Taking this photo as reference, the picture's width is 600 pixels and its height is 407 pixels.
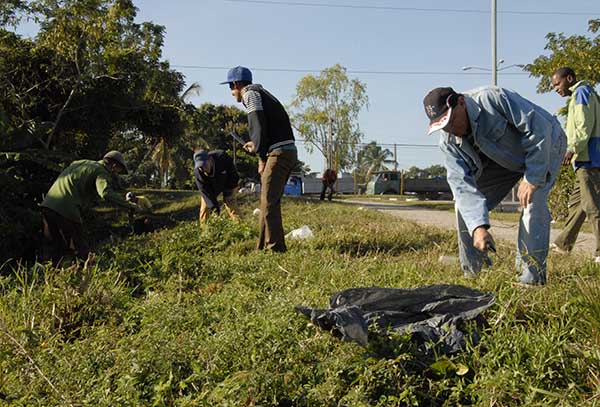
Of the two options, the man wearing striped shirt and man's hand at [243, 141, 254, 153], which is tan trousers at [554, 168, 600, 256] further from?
man's hand at [243, 141, 254, 153]

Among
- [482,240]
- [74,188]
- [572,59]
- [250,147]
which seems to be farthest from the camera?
[572,59]

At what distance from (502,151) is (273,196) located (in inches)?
103

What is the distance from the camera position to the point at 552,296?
→ 2.97m

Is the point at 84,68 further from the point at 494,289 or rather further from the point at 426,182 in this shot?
the point at 426,182

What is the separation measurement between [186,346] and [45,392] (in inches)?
27.2

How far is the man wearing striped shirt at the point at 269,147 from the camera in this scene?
572 cm

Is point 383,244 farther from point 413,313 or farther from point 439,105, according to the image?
point 413,313

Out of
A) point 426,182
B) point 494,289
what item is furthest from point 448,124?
point 426,182

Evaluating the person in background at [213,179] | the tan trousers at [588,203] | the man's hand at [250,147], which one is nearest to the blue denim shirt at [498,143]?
the tan trousers at [588,203]

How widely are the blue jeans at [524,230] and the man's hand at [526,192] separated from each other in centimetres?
4

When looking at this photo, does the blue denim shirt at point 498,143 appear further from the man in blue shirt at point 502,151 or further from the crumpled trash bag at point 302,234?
the crumpled trash bag at point 302,234

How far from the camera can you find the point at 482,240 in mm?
3240

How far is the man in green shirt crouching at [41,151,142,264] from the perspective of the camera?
6629mm

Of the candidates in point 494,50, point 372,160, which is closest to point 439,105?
point 494,50
